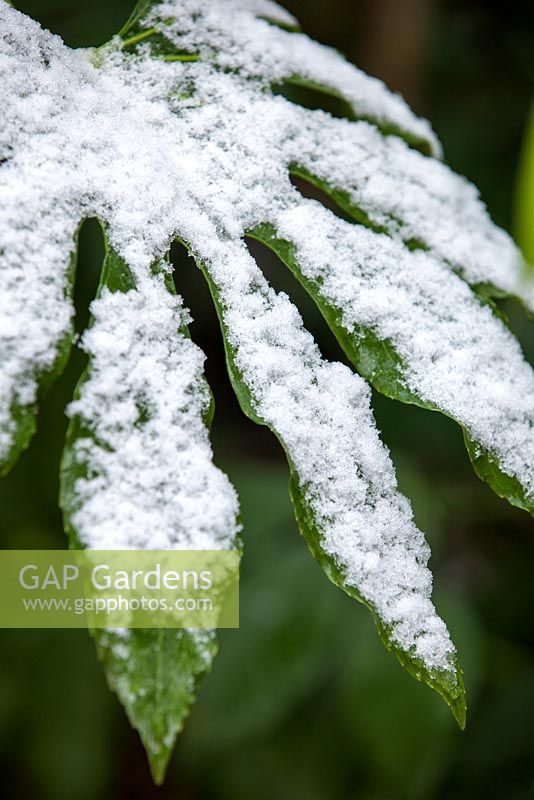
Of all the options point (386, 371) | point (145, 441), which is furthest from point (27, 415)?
point (386, 371)

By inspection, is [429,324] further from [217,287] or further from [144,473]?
[144,473]

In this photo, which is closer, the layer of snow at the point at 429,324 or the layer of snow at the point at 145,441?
the layer of snow at the point at 145,441

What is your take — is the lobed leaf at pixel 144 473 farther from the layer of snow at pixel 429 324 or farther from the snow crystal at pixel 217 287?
the layer of snow at pixel 429 324

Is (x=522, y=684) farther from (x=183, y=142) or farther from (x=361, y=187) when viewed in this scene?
(x=183, y=142)

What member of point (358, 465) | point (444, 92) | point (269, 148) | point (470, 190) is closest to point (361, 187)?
point (269, 148)

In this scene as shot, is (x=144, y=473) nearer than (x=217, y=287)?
Yes

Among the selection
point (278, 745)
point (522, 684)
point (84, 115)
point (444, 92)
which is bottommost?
point (278, 745)

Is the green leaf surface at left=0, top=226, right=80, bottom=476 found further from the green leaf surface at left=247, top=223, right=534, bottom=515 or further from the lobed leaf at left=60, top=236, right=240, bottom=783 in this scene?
the green leaf surface at left=247, top=223, right=534, bottom=515

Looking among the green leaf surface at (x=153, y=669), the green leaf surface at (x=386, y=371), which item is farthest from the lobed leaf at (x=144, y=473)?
the green leaf surface at (x=386, y=371)
